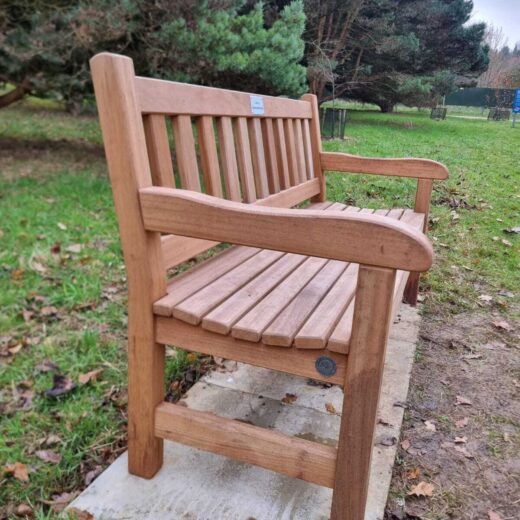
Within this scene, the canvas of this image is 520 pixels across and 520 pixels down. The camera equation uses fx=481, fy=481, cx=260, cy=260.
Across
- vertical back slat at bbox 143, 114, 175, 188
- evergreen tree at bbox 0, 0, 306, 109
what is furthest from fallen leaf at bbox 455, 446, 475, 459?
evergreen tree at bbox 0, 0, 306, 109

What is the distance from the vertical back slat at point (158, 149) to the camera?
137 centimetres

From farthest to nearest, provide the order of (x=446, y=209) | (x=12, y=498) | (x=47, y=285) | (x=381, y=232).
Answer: (x=446, y=209) < (x=47, y=285) < (x=12, y=498) < (x=381, y=232)

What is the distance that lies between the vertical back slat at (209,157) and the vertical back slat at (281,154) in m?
0.68

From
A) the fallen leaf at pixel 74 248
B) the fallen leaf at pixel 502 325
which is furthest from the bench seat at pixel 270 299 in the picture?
the fallen leaf at pixel 74 248

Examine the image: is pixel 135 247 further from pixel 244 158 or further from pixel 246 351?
pixel 244 158

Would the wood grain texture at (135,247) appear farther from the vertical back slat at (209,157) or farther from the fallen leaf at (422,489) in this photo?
the fallen leaf at (422,489)

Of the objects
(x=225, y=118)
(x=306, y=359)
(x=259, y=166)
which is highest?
(x=225, y=118)

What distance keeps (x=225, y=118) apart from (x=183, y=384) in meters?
1.15

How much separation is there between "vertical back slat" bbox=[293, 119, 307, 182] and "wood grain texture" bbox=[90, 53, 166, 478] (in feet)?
4.69

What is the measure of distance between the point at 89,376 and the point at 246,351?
1.10 m

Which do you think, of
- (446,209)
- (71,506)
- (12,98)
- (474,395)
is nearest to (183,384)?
(71,506)

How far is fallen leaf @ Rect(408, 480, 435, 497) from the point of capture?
1565mm

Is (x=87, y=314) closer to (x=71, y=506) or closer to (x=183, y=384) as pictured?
(x=183, y=384)

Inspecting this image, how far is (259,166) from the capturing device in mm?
2102
